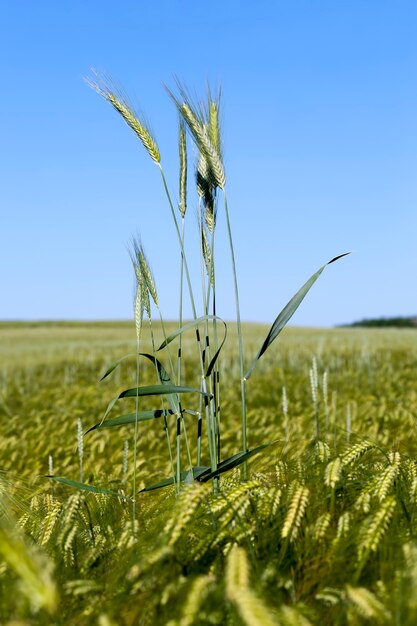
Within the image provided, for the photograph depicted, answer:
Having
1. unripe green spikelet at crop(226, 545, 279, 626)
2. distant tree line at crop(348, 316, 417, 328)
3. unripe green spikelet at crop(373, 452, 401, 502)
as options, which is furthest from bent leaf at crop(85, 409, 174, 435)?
distant tree line at crop(348, 316, 417, 328)

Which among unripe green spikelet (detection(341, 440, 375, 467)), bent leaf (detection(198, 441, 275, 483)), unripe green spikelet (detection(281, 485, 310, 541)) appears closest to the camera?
unripe green spikelet (detection(281, 485, 310, 541))

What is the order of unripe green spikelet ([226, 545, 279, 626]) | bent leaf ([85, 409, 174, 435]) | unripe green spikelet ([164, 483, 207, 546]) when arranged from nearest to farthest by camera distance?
unripe green spikelet ([226, 545, 279, 626]) → unripe green spikelet ([164, 483, 207, 546]) → bent leaf ([85, 409, 174, 435])

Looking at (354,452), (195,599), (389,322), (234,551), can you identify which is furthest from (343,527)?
(389,322)

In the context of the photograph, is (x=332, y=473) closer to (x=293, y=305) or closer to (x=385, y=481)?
(x=385, y=481)

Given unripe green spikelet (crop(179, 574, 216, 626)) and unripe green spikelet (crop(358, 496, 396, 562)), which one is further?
unripe green spikelet (crop(358, 496, 396, 562))

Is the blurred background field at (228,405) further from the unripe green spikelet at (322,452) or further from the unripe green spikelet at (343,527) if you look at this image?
the unripe green spikelet at (343,527)

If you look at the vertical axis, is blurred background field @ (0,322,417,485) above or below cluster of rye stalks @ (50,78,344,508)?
below

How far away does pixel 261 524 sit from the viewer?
77.2 inches

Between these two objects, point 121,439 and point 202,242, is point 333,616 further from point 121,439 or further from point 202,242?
point 121,439

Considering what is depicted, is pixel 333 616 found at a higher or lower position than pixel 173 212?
lower

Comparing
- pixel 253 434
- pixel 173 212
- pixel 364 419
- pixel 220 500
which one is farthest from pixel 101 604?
pixel 364 419

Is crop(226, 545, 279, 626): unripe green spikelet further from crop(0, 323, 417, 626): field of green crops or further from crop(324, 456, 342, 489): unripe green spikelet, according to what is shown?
crop(324, 456, 342, 489): unripe green spikelet

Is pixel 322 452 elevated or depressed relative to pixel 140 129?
depressed

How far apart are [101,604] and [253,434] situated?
4.49 metres
